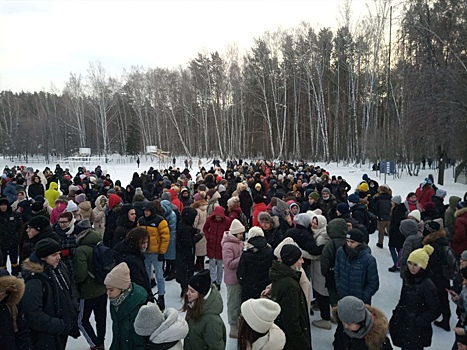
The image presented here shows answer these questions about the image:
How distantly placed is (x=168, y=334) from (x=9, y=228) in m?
5.25

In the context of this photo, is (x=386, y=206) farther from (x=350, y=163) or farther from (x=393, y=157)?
(x=350, y=163)

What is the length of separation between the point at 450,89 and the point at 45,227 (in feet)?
58.3

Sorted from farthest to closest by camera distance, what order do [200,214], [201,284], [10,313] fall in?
[200,214] < [201,284] < [10,313]

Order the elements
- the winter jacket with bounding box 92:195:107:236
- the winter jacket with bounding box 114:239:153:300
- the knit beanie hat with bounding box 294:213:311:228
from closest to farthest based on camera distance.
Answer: the winter jacket with bounding box 114:239:153:300, the knit beanie hat with bounding box 294:213:311:228, the winter jacket with bounding box 92:195:107:236

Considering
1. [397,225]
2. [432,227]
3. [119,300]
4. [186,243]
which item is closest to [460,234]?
[432,227]

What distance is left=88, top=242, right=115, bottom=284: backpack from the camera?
431 cm

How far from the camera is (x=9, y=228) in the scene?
20.6 ft

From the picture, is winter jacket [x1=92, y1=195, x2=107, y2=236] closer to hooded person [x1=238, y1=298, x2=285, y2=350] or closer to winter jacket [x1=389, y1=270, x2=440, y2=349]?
hooded person [x1=238, y1=298, x2=285, y2=350]

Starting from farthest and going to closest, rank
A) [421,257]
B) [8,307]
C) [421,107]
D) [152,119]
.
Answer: [152,119] < [421,107] < [421,257] < [8,307]

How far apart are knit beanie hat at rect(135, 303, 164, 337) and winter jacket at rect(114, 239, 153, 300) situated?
1508mm

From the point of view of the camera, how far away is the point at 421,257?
3684mm

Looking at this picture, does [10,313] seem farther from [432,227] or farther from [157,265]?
[432,227]

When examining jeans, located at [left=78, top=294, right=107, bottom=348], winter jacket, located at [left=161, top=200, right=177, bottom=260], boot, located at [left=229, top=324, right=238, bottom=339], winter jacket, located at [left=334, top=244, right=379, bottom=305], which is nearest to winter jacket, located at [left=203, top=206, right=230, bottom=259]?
winter jacket, located at [left=161, top=200, right=177, bottom=260]

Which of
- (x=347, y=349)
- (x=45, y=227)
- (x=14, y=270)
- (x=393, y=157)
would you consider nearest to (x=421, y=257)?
(x=347, y=349)
